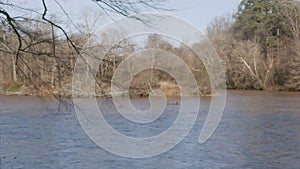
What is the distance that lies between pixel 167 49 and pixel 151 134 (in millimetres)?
14506

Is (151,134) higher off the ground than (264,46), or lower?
lower

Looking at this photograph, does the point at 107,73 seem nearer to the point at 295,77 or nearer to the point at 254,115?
the point at 254,115

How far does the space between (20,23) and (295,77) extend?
3441cm

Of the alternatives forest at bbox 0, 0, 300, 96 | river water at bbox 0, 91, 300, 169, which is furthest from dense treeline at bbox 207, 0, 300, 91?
river water at bbox 0, 91, 300, 169

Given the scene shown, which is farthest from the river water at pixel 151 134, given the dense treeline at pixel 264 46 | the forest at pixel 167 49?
the dense treeline at pixel 264 46

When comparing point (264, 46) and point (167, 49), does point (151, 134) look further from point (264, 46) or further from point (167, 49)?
point (264, 46)

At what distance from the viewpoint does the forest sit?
3449 millimetres

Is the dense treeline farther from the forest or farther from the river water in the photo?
the river water

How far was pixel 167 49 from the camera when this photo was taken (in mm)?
26391

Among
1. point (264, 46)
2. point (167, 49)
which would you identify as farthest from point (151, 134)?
point (264, 46)

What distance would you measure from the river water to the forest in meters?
0.62

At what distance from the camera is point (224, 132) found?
1285cm

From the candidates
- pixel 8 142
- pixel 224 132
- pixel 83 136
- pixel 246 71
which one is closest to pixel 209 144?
pixel 224 132

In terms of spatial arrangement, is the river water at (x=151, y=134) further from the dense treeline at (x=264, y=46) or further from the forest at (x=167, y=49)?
the dense treeline at (x=264, y=46)
